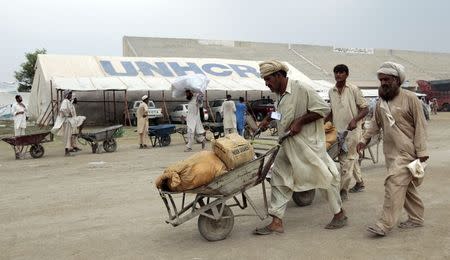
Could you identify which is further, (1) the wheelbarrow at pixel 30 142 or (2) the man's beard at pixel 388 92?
(1) the wheelbarrow at pixel 30 142

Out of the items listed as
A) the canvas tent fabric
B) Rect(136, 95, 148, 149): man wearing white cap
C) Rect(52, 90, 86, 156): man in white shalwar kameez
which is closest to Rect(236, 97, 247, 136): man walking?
Rect(136, 95, 148, 149): man wearing white cap

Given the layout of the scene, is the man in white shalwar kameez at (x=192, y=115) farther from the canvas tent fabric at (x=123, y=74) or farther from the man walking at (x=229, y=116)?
the canvas tent fabric at (x=123, y=74)

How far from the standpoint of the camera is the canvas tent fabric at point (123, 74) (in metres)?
Result: 24.4

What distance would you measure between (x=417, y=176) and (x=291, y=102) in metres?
1.32

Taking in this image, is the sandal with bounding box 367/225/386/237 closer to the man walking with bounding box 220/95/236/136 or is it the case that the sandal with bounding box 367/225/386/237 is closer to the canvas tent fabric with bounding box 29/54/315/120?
the man walking with bounding box 220/95/236/136

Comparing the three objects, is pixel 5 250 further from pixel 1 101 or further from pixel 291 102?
pixel 1 101

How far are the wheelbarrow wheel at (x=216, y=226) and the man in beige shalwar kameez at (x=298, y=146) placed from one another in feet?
0.98

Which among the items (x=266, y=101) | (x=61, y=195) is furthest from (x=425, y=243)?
(x=266, y=101)

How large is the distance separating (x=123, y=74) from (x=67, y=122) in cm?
1449

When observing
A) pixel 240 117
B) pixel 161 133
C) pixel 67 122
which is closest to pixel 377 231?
pixel 67 122

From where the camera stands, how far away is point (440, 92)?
40.4 m

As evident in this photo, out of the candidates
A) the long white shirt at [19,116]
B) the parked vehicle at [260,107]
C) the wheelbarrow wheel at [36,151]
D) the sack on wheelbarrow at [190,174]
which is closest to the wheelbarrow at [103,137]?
the wheelbarrow wheel at [36,151]

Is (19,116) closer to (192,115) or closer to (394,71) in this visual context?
(192,115)

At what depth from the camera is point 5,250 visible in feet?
14.5
